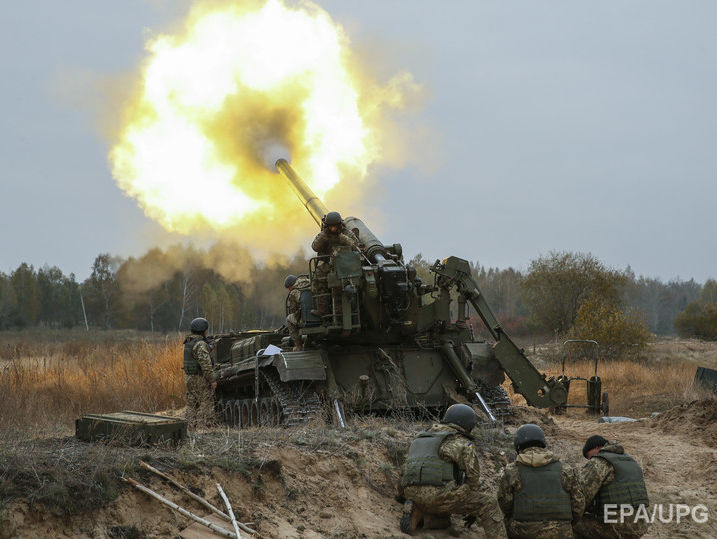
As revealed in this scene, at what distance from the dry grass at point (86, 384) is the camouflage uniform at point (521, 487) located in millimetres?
7507

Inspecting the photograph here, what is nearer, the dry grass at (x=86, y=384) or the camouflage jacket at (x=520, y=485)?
the camouflage jacket at (x=520, y=485)

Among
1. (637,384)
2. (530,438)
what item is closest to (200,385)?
(530,438)

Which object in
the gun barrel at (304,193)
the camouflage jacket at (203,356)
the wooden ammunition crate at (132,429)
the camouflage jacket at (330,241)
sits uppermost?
the gun barrel at (304,193)

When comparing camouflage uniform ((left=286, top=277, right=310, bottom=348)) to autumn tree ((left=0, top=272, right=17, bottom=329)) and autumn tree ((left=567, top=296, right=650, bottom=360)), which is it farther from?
autumn tree ((left=0, top=272, right=17, bottom=329))

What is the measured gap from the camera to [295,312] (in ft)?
44.2

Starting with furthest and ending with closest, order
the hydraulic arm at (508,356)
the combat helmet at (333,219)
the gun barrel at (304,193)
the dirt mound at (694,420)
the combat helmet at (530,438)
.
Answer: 1. the gun barrel at (304,193)
2. the dirt mound at (694,420)
3. the hydraulic arm at (508,356)
4. the combat helmet at (333,219)
5. the combat helmet at (530,438)

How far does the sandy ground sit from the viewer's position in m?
6.63

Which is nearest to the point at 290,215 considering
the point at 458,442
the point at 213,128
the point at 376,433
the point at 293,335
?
the point at 213,128

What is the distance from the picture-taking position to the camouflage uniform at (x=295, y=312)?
527 inches

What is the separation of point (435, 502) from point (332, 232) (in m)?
5.81

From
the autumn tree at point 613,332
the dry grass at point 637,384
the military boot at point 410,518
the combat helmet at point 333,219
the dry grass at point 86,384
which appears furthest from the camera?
the autumn tree at point 613,332

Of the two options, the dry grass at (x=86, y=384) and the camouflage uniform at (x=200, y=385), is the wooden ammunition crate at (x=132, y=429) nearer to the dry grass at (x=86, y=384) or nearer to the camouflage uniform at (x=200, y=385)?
the dry grass at (x=86, y=384)

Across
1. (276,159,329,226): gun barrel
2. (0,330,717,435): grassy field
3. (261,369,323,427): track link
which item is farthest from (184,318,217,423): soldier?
(276,159,329,226): gun barrel

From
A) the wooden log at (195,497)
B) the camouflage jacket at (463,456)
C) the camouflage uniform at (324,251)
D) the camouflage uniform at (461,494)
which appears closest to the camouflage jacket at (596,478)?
the camouflage uniform at (461,494)
